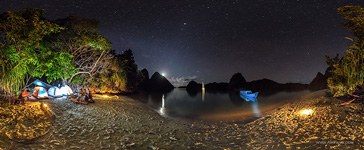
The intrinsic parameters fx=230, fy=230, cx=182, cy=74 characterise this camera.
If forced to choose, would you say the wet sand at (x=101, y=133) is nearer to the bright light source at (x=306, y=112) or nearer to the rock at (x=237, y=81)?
the bright light source at (x=306, y=112)

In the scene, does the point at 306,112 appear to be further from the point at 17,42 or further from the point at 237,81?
the point at 237,81

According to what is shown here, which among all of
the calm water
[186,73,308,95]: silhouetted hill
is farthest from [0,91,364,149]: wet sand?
[186,73,308,95]: silhouetted hill

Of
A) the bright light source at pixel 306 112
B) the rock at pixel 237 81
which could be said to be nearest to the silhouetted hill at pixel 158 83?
the rock at pixel 237 81

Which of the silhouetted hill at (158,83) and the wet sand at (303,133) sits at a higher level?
the silhouetted hill at (158,83)

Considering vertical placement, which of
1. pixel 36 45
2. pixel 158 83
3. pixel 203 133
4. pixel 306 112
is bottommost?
pixel 203 133

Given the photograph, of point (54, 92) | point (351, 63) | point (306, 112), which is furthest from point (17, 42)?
point (351, 63)

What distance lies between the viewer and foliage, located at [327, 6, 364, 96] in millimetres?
13188

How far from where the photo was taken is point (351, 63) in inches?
579

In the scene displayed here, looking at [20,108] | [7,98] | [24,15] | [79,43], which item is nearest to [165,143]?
[20,108]

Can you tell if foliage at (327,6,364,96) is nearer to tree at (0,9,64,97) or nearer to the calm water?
the calm water

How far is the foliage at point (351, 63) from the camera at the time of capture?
13.2 m

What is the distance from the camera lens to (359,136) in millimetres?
9508

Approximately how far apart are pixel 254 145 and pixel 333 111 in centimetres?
620

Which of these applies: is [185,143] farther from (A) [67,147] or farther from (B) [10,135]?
(B) [10,135]
